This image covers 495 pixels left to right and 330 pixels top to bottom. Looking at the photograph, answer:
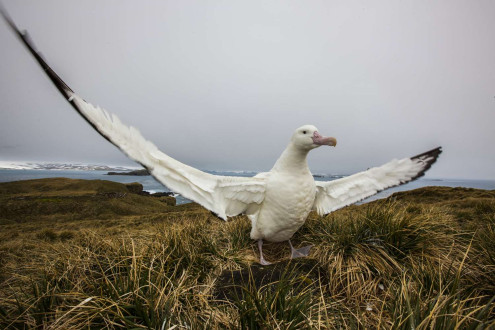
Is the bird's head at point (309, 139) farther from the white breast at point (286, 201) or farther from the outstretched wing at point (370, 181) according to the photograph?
the outstretched wing at point (370, 181)

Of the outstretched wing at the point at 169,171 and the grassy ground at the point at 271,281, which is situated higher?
the outstretched wing at the point at 169,171

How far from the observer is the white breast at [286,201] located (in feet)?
12.6

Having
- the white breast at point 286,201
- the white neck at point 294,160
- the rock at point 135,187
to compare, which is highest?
the white neck at point 294,160

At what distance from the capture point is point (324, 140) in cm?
358

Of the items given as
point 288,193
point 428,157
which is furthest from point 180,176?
point 428,157

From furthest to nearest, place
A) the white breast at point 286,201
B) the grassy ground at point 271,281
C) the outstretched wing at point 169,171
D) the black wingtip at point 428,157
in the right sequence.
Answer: the black wingtip at point 428,157 < the white breast at point 286,201 < the outstretched wing at point 169,171 < the grassy ground at point 271,281

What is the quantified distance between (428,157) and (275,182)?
2.75 m

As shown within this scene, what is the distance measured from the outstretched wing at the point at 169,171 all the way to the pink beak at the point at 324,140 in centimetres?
115

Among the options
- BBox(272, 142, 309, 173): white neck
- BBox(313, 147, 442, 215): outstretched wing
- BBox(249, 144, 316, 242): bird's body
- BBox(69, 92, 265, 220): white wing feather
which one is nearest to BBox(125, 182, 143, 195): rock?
BBox(69, 92, 265, 220): white wing feather

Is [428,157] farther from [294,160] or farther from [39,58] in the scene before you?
[39,58]

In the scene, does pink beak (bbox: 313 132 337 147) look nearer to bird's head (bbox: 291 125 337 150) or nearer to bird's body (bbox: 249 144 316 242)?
bird's head (bbox: 291 125 337 150)

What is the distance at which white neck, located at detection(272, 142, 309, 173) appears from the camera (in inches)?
152

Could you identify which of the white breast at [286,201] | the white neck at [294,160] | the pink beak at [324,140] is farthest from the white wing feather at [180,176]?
the pink beak at [324,140]

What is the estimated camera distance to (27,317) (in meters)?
2.53
